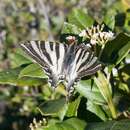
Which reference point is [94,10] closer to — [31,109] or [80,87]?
[31,109]

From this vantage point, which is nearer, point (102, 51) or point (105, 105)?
point (102, 51)

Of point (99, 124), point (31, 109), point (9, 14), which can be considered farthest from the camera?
point (9, 14)

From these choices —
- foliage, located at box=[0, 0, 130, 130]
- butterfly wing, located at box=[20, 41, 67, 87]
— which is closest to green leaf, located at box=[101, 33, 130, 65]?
foliage, located at box=[0, 0, 130, 130]

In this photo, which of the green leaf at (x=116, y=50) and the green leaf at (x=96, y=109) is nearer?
the green leaf at (x=116, y=50)

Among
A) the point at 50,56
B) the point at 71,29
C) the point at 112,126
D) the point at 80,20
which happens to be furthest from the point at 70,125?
the point at 80,20

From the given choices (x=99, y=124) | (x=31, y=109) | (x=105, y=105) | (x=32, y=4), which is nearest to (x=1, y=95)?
(x=31, y=109)

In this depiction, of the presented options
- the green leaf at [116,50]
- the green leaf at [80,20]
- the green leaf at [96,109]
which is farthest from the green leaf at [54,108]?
the green leaf at [80,20]

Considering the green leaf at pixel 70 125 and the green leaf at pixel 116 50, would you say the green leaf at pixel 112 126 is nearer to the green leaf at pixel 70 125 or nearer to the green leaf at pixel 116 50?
the green leaf at pixel 70 125
